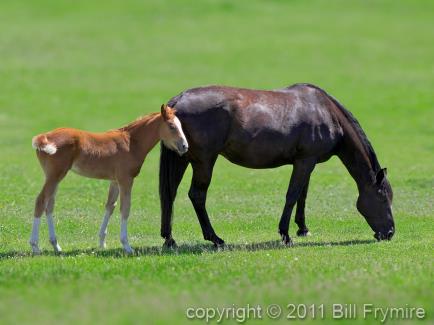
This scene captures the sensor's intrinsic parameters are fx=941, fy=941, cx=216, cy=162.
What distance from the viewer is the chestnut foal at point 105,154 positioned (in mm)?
12992

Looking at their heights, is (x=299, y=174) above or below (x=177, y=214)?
above

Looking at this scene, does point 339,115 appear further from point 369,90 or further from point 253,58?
point 253,58

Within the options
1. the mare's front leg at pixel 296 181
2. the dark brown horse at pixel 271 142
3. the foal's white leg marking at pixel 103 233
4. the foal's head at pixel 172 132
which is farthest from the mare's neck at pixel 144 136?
the mare's front leg at pixel 296 181

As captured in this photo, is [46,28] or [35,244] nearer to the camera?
[35,244]

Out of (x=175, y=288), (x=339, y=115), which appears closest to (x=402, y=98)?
(x=339, y=115)

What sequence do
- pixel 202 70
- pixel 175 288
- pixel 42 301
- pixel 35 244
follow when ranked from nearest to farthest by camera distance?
pixel 42 301
pixel 175 288
pixel 35 244
pixel 202 70

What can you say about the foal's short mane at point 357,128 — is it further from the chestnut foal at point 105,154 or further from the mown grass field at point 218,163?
the chestnut foal at point 105,154

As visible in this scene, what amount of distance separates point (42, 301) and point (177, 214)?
8851mm

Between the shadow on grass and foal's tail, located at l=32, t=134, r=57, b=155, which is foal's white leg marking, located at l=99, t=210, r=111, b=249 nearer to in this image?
the shadow on grass

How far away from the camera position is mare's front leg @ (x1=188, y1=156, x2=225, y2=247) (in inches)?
552

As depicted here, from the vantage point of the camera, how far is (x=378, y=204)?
602 inches

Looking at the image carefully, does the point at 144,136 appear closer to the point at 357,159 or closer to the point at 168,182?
the point at 168,182

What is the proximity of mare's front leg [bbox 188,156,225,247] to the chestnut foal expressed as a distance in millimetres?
656

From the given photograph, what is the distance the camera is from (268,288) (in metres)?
9.89
